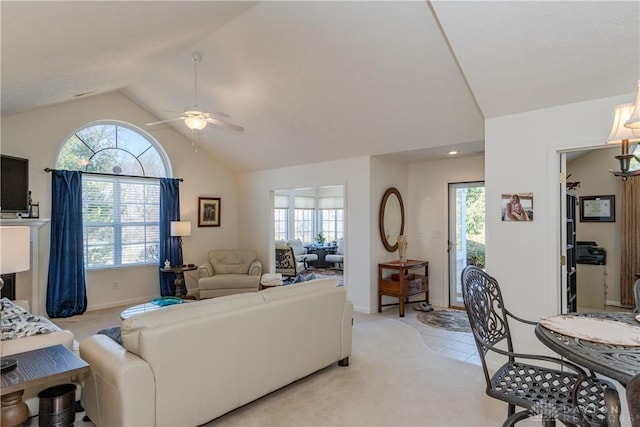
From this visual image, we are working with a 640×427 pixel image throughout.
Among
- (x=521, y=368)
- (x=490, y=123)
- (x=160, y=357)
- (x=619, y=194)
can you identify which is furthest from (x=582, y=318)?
(x=619, y=194)

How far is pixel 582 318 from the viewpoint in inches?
79.7

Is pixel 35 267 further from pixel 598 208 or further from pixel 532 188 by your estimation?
pixel 598 208

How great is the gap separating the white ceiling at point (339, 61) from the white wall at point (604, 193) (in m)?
2.43

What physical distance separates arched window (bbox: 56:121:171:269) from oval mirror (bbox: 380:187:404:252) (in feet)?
13.1

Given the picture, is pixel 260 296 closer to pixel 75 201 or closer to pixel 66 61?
pixel 66 61

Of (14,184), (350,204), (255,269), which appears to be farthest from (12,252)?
(255,269)

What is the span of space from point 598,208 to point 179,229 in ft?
22.9

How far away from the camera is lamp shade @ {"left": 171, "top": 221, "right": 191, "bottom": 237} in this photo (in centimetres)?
623

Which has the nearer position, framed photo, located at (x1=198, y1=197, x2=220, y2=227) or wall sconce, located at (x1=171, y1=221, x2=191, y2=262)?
wall sconce, located at (x1=171, y1=221, x2=191, y2=262)

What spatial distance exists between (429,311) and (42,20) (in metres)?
5.38

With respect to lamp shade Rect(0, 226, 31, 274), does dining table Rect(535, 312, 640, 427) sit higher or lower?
lower

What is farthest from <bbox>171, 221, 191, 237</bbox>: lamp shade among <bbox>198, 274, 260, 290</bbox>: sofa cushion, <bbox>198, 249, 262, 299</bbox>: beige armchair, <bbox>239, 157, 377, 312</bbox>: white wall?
<bbox>239, 157, 377, 312</bbox>: white wall

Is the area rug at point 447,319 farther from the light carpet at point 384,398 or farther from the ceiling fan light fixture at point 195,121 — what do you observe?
the ceiling fan light fixture at point 195,121

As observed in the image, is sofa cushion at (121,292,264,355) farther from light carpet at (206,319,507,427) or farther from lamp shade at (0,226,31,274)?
light carpet at (206,319,507,427)
